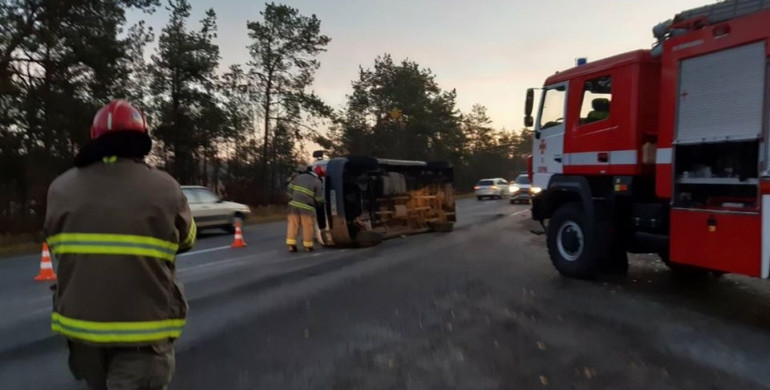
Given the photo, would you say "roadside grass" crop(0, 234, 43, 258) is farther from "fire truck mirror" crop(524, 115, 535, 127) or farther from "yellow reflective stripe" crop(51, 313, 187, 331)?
"yellow reflective stripe" crop(51, 313, 187, 331)

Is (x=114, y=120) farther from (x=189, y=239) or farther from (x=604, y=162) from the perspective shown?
(x=604, y=162)

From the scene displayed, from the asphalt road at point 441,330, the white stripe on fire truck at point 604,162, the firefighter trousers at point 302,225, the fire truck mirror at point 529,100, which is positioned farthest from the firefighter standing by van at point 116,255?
the firefighter trousers at point 302,225

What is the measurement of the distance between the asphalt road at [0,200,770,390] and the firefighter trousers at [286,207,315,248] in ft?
5.98

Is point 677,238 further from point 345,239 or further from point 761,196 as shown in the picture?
point 345,239

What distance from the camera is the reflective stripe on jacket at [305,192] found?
12453 mm

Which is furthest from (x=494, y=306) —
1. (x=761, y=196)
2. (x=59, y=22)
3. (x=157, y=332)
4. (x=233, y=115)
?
(x=233, y=115)

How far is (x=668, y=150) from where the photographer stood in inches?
291

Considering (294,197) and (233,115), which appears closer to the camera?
(294,197)

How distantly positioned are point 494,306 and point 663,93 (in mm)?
3176

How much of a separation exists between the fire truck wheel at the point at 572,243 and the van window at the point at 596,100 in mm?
1282

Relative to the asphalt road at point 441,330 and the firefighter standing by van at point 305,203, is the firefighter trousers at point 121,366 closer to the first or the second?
the asphalt road at point 441,330

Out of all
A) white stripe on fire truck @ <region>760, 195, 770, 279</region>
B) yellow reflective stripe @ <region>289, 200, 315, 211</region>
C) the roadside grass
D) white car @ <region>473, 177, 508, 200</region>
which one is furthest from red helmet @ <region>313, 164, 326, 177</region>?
white car @ <region>473, 177, 508, 200</region>

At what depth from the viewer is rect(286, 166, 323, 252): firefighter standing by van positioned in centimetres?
1247

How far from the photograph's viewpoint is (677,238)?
284 inches
